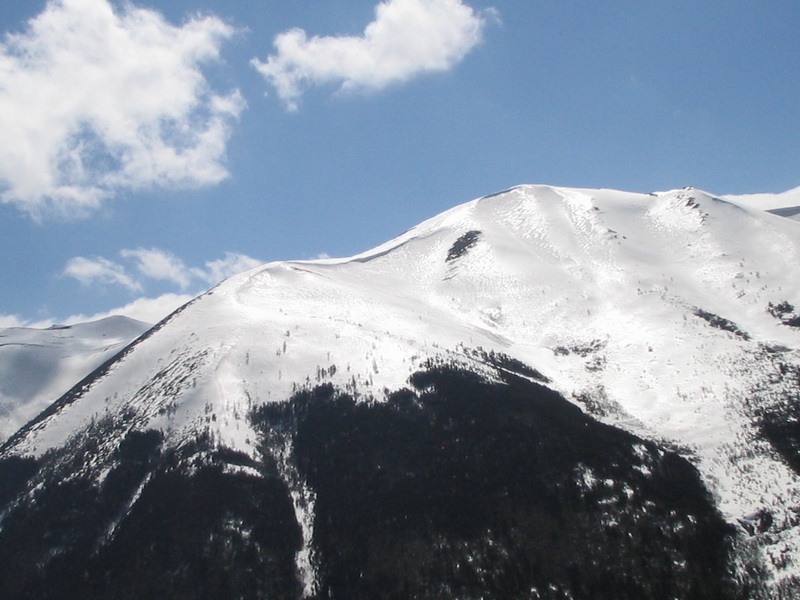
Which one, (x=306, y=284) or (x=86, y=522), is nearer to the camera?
(x=86, y=522)

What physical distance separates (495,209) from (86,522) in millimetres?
121263

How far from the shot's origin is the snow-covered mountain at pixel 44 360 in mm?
116875

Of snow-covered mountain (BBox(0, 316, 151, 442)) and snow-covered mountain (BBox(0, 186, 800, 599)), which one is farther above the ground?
snow-covered mountain (BBox(0, 316, 151, 442))

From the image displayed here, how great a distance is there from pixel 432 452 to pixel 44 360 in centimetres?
11943

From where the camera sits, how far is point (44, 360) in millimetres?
139500

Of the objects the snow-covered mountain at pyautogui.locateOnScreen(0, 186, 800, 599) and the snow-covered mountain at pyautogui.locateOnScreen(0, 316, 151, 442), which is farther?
the snow-covered mountain at pyautogui.locateOnScreen(0, 316, 151, 442)

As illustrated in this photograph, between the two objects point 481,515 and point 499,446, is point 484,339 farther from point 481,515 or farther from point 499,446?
point 481,515

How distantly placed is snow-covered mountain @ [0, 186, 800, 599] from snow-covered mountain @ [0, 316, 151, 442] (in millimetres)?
46813

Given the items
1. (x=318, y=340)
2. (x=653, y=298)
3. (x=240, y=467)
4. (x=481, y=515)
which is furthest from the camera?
(x=653, y=298)

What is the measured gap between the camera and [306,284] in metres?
109

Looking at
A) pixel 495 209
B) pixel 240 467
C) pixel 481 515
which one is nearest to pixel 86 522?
pixel 240 467

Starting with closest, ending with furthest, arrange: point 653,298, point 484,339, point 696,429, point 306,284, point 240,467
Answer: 1. point 240,467
2. point 696,429
3. point 484,339
4. point 653,298
5. point 306,284

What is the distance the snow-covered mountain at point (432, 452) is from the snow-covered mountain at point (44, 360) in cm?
4681

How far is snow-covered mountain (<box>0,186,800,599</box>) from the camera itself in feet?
158
